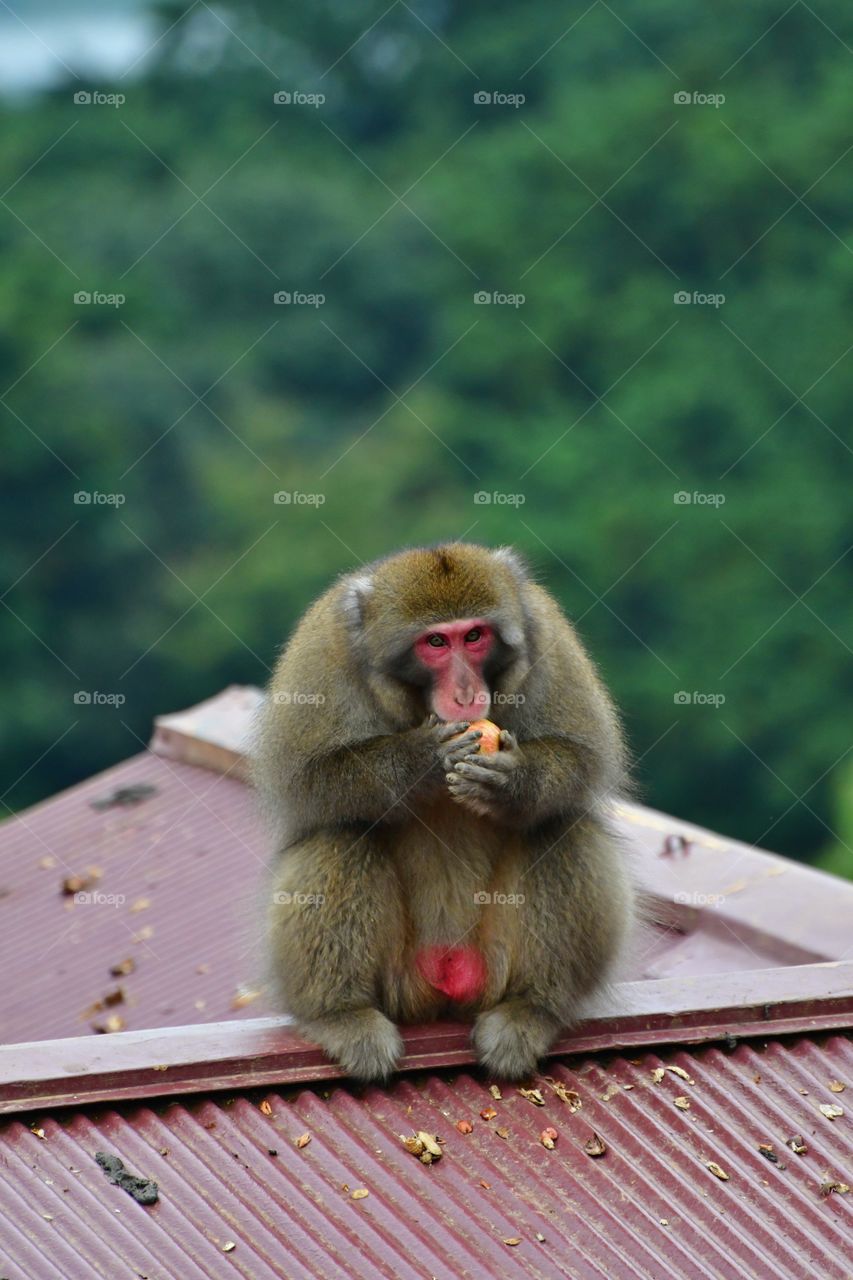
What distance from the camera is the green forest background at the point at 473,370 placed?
37812 millimetres

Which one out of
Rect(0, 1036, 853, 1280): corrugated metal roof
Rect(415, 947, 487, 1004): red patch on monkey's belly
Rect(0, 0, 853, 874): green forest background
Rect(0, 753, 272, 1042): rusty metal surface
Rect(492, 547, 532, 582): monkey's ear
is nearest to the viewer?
Rect(0, 1036, 853, 1280): corrugated metal roof

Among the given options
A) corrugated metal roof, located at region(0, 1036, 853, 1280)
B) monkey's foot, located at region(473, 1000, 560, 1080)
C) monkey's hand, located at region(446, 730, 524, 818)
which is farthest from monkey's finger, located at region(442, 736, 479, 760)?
corrugated metal roof, located at region(0, 1036, 853, 1280)

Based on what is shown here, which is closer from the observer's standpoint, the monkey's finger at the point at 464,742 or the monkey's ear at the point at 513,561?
the monkey's finger at the point at 464,742

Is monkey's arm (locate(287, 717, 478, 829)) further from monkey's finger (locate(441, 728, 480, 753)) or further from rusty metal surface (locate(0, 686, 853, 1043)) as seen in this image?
rusty metal surface (locate(0, 686, 853, 1043))

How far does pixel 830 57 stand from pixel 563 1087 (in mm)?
45788

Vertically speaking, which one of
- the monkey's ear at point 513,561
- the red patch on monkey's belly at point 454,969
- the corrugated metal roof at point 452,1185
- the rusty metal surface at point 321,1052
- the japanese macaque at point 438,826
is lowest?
the corrugated metal roof at point 452,1185

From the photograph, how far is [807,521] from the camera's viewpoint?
1563 inches

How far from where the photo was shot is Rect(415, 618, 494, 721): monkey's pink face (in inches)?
235

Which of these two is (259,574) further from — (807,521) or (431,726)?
(431,726)

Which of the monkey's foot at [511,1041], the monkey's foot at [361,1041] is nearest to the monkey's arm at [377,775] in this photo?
the monkey's foot at [361,1041]

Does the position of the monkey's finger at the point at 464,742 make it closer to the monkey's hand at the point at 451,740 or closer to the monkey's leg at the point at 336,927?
the monkey's hand at the point at 451,740

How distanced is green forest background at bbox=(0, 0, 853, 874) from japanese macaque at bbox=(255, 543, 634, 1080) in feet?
77.5

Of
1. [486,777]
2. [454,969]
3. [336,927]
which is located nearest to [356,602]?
[486,777]

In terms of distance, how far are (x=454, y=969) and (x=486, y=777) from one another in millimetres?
803
